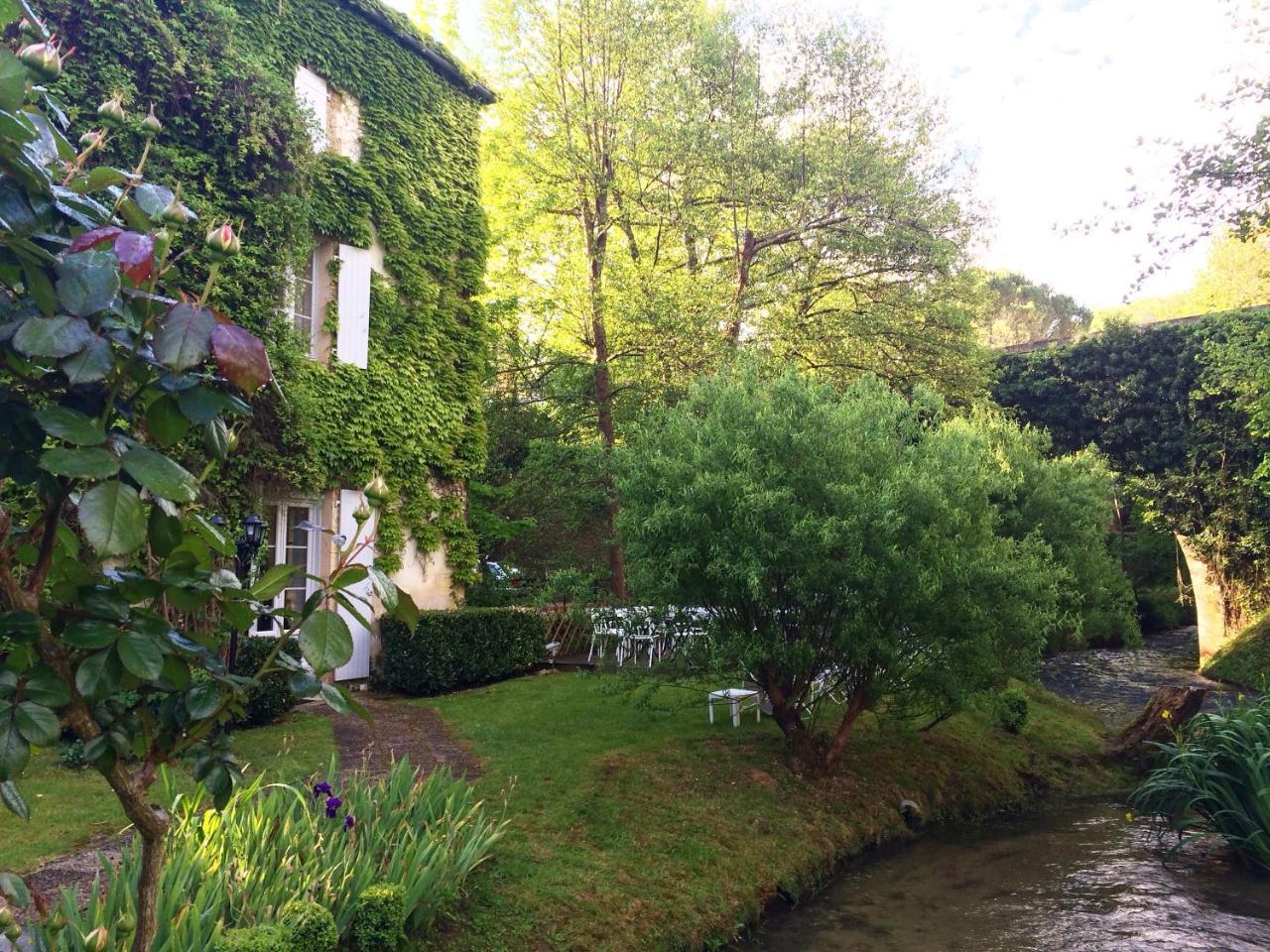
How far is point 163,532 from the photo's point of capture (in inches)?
63.9

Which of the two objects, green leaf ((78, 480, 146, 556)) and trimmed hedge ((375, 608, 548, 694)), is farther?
trimmed hedge ((375, 608, 548, 694))

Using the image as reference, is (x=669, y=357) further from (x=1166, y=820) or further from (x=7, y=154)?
(x=7, y=154)

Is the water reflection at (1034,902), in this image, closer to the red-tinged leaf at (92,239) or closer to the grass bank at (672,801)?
the grass bank at (672,801)

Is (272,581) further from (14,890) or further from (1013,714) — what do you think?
(1013,714)

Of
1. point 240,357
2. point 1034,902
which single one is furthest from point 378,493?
point 1034,902

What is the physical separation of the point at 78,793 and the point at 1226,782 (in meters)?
9.40

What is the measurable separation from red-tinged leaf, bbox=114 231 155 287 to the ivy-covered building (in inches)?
290

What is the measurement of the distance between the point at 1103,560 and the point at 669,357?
7.84m

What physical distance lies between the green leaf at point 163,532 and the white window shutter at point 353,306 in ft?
32.0

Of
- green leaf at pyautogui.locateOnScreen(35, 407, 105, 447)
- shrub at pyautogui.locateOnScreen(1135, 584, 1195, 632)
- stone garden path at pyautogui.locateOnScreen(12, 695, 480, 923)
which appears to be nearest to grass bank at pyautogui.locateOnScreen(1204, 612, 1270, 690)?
shrub at pyautogui.locateOnScreen(1135, 584, 1195, 632)

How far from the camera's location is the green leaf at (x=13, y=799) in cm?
163

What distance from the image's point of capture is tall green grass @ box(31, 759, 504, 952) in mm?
3783

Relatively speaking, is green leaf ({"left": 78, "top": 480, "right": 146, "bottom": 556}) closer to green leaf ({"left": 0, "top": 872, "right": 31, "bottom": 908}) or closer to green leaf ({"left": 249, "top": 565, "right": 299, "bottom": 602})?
green leaf ({"left": 249, "top": 565, "right": 299, "bottom": 602})

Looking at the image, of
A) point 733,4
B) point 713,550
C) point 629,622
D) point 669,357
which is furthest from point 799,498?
point 733,4
